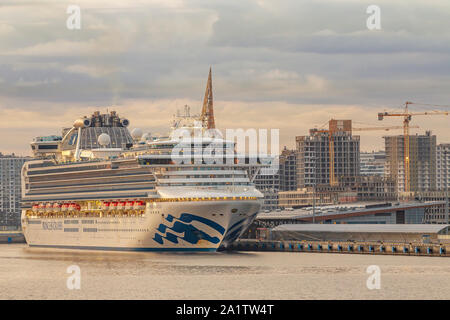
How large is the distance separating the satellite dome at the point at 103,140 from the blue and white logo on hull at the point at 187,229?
2490cm

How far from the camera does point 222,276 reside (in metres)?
71.7

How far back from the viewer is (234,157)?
297 feet

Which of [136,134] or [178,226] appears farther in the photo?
[136,134]

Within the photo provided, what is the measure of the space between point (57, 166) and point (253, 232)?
22919mm

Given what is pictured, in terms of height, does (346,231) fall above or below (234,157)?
below

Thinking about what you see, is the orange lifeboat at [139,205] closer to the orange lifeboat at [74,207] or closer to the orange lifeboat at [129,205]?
the orange lifeboat at [129,205]

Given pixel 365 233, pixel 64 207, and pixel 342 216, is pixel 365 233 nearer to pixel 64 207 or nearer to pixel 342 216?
pixel 342 216

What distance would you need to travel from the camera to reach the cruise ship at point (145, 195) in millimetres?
87688

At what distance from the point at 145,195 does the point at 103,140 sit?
72.6 feet

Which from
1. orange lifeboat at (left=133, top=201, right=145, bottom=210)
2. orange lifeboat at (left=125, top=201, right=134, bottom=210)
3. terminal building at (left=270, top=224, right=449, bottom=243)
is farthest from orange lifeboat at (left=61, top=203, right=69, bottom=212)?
terminal building at (left=270, top=224, right=449, bottom=243)

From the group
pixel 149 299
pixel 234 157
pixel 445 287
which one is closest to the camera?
pixel 149 299

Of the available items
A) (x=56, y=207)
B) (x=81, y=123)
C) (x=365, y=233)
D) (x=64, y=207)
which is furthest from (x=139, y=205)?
(x=81, y=123)
